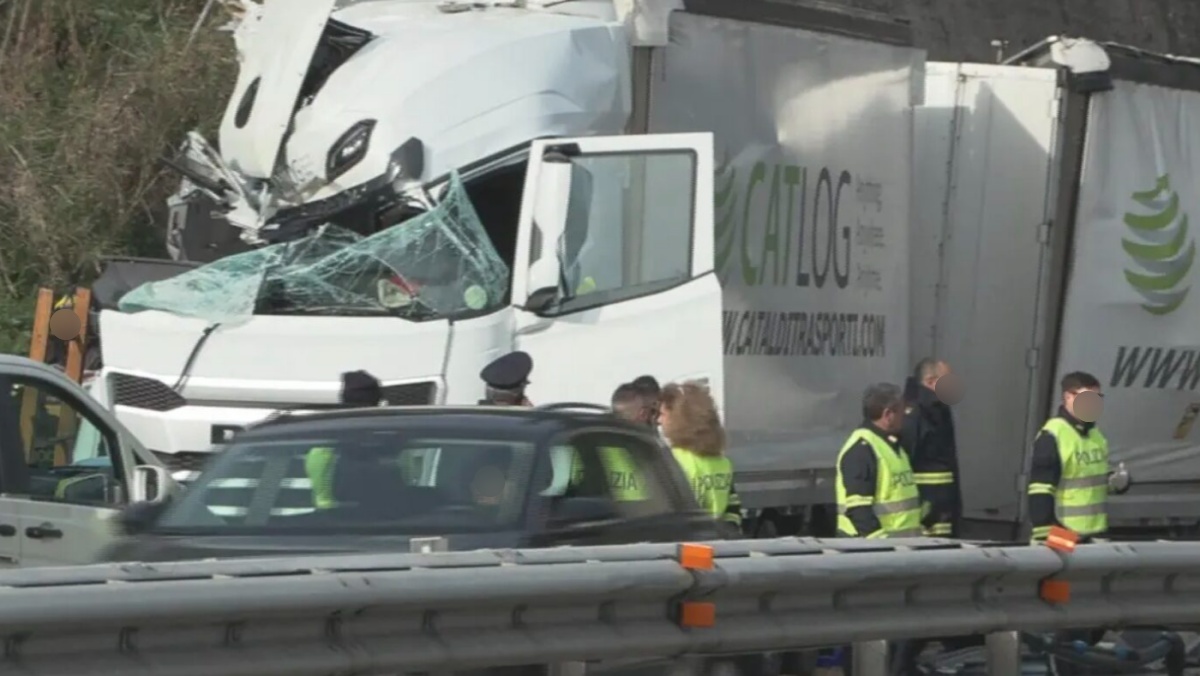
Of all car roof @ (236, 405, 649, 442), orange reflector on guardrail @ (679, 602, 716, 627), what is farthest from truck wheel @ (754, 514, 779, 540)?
orange reflector on guardrail @ (679, 602, 716, 627)

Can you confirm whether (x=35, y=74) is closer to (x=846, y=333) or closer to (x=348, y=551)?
(x=846, y=333)

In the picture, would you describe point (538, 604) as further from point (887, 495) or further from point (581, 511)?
point (887, 495)

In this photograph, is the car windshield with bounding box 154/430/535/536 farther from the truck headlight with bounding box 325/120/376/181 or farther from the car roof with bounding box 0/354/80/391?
the truck headlight with bounding box 325/120/376/181

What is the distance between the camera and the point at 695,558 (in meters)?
5.92

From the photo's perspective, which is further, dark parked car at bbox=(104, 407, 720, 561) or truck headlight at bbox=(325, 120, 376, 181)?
truck headlight at bbox=(325, 120, 376, 181)

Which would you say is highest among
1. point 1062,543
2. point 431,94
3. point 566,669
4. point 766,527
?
point 431,94

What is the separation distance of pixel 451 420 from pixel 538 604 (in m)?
2.40

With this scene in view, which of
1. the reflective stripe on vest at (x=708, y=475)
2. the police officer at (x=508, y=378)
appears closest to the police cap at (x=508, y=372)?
the police officer at (x=508, y=378)

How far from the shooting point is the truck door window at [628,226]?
11297 millimetres

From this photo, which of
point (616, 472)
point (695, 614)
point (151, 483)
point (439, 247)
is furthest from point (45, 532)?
point (695, 614)

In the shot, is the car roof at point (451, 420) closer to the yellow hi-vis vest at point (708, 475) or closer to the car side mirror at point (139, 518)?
the car side mirror at point (139, 518)

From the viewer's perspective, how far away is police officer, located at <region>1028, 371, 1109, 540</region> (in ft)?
37.9

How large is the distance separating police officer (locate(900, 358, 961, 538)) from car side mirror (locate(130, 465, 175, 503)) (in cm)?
433

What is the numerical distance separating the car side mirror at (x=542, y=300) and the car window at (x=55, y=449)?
2.13 metres
